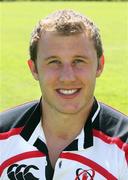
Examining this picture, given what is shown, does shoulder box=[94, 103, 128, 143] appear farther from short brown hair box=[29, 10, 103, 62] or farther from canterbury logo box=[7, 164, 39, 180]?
canterbury logo box=[7, 164, 39, 180]

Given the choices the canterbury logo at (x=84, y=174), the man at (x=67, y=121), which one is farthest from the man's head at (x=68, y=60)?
the canterbury logo at (x=84, y=174)

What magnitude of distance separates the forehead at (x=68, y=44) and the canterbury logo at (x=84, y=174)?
61 cm

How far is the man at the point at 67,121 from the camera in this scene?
133 inches

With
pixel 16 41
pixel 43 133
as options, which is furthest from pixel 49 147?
pixel 16 41

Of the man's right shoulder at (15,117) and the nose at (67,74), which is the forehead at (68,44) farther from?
the man's right shoulder at (15,117)

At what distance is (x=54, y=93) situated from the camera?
346cm

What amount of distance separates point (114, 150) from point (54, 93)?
44 centimetres

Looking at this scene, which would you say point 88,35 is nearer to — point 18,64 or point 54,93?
point 54,93

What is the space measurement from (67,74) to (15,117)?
45 cm

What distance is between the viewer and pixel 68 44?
3398 mm

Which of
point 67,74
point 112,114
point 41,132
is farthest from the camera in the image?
point 41,132

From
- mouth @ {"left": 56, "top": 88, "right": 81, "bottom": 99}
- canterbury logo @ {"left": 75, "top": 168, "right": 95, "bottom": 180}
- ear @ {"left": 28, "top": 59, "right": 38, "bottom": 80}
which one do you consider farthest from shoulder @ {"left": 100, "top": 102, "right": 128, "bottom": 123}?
ear @ {"left": 28, "top": 59, "right": 38, "bottom": 80}

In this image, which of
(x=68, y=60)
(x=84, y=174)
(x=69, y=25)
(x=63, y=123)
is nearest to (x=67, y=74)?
(x=68, y=60)

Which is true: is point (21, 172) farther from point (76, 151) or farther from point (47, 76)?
point (47, 76)
